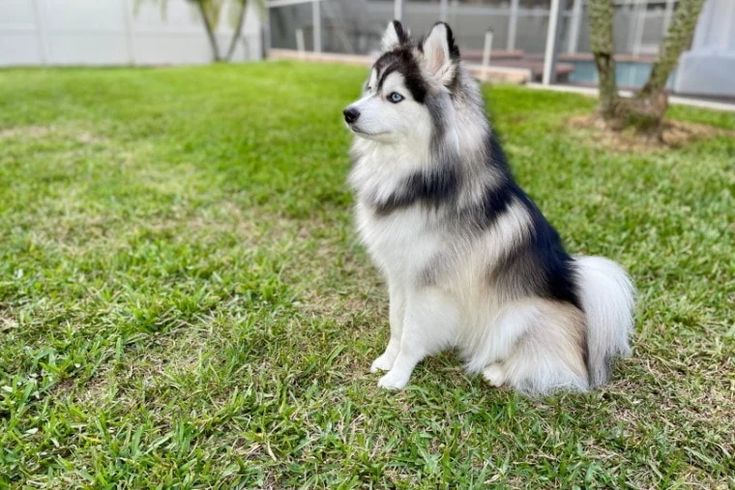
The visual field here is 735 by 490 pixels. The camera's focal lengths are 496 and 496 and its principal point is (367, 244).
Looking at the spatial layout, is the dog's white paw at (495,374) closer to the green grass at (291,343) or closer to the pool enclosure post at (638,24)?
the green grass at (291,343)

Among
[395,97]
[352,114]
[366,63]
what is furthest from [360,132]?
[366,63]

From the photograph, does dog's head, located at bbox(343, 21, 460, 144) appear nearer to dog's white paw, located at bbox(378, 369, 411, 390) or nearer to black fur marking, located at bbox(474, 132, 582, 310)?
black fur marking, located at bbox(474, 132, 582, 310)

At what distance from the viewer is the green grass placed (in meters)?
1.57

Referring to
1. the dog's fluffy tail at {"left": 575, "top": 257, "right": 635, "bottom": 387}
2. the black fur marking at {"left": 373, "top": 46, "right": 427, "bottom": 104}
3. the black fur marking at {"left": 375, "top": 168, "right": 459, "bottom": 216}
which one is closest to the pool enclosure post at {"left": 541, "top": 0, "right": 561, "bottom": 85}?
the dog's fluffy tail at {"left": 575, "top": 257, "right": 635, "bottom": 387}

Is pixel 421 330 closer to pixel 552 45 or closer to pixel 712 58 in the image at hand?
pixel 712 58

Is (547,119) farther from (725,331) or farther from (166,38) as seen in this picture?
(166,38)

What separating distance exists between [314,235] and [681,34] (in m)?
4.00

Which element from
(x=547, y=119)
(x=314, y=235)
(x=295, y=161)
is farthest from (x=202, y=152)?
(x=547, y=119)

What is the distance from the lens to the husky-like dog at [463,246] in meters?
1.68

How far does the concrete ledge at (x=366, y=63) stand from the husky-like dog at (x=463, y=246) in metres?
2.30

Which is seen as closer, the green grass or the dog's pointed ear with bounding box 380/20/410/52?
the green grass

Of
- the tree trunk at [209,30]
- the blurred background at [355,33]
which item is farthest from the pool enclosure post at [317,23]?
the tree trunk at [209,30]

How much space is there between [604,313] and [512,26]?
36.9ft

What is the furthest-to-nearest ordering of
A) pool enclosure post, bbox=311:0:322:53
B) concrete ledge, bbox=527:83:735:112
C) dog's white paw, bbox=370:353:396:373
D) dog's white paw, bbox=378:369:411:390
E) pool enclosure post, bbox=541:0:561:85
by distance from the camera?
pool enclosure post, bbox=311:0:322:53
pool enclosure post, bbox=541:0:561:85
concrete ledge, bbox=527:83:735:112
dog's white paw, bbox=370:353:396:373
dog's white paw, bbox=378:369:411:390
